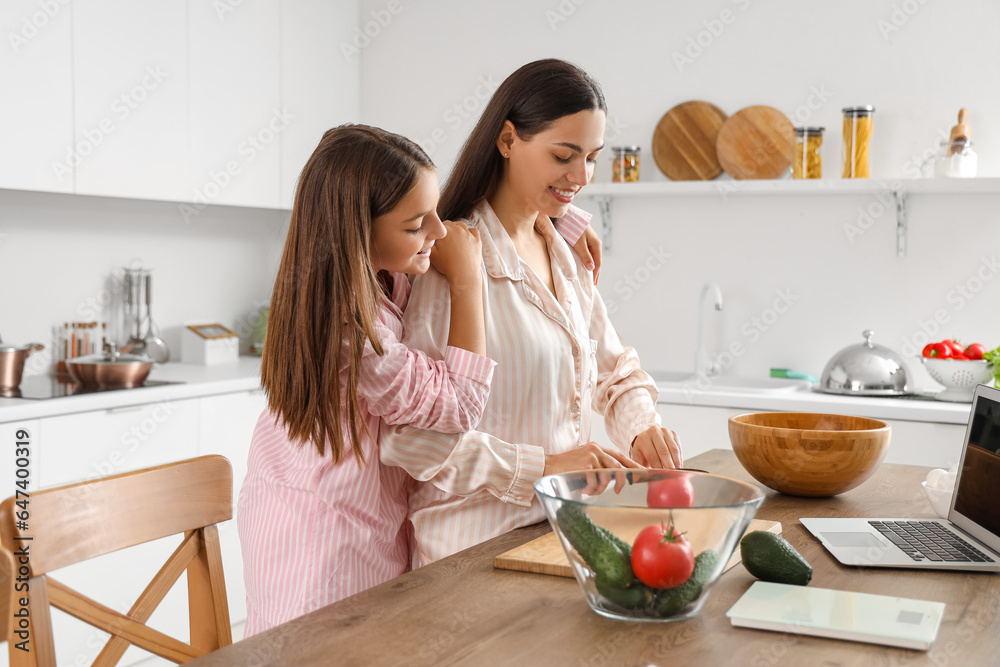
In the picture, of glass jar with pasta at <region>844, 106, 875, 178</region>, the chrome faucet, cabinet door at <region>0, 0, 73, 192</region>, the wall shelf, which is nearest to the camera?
→ cabinet door at <region>0, 0, 73, 192</region>

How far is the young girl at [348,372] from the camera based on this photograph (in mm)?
1180

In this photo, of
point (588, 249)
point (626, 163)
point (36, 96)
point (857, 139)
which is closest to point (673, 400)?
point (626, 163)

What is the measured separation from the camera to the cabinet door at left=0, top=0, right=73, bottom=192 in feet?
8.23

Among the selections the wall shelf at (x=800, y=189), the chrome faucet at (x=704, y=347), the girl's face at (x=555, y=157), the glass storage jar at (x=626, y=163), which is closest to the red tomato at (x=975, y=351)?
the wall shelf at (x=800, y=189)

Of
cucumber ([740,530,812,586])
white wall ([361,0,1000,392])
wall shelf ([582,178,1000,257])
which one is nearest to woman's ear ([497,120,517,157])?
cucumber ([740,530,812,586])

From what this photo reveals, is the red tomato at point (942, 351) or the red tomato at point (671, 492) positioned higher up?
the red tomato at point (942, 351)

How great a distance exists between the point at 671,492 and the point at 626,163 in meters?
2.44

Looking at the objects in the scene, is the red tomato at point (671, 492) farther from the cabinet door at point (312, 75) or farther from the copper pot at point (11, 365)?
the cabinet door at point (312, 75)

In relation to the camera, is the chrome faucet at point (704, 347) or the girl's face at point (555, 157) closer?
the girl's face at point (555, 157)

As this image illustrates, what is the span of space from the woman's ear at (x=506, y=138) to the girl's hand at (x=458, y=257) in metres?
0.16

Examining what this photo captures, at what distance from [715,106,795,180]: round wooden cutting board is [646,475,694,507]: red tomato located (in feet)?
7.71

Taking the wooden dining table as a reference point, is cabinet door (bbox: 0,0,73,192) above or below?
above

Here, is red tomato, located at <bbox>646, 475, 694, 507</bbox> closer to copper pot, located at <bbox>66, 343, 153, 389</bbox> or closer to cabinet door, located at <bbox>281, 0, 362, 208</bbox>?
copper pot, located at <bbox>66, 343, 153, 389</bbox>

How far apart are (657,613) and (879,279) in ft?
8.20
